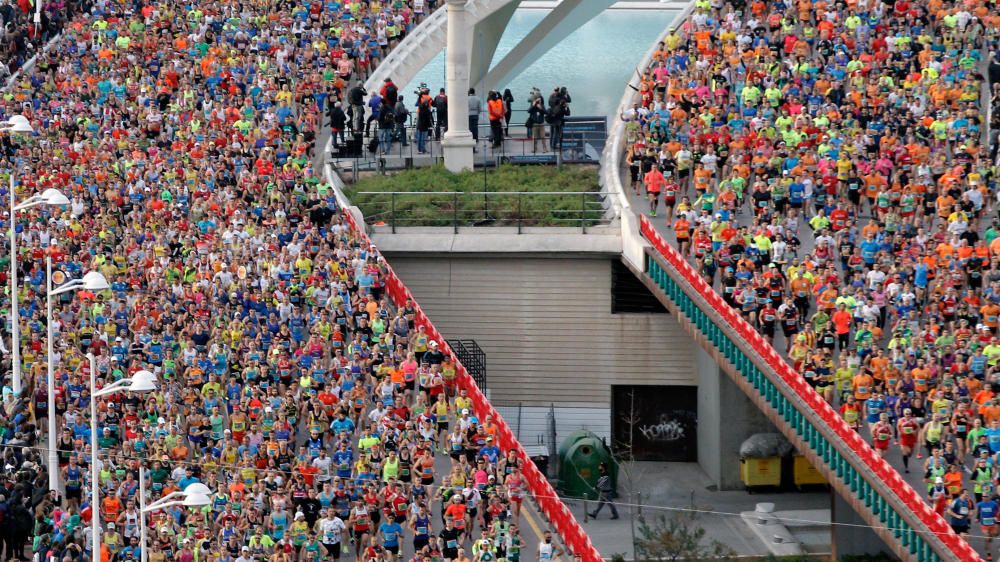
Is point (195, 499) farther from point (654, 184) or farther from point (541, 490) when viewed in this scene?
point (654, 184)

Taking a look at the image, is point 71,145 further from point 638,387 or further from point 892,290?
point 892,290

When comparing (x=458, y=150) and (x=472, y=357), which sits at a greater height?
(x=458, y=150)

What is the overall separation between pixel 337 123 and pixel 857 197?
13.4 metres

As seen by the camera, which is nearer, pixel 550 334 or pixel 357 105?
pixel 550 334

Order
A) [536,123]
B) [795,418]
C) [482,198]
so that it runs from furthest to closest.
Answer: [536,123], [482,198], [795,418]

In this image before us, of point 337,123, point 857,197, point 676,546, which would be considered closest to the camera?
point 676,546

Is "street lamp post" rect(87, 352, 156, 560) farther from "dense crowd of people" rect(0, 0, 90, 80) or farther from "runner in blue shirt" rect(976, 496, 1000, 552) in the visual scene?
"dense crowd of people" rect(0, 0, 90, 80)

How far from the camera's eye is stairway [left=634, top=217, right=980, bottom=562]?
122 ft

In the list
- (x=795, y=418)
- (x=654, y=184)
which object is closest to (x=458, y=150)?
(x=654, y=184)

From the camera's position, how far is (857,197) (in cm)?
4838

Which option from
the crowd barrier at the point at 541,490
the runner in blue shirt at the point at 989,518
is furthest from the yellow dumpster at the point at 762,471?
the runner in blue shirt at the point at 989,518

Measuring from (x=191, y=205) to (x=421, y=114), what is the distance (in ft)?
23.2

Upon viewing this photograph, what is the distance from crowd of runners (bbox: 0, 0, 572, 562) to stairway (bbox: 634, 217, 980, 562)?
5.12 m

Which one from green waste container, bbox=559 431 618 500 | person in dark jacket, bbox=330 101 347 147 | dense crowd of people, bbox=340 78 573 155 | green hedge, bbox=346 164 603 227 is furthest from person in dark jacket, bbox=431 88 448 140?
green waste container, bbox=559 431 618 500
